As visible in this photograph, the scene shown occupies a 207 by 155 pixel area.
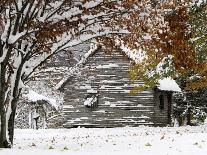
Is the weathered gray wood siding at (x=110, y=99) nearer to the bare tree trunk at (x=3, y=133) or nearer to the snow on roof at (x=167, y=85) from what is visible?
the snow on roof at (x=167, y=85)

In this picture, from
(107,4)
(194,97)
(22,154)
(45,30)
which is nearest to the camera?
(22,154)

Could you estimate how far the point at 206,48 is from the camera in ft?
73.7

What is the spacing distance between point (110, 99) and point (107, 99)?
21 cm

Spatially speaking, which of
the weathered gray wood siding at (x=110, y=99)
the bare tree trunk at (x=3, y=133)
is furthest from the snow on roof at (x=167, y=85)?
the bare tree trunk at (x=3, y=133)

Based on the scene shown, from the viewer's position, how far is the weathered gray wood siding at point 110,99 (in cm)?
3422

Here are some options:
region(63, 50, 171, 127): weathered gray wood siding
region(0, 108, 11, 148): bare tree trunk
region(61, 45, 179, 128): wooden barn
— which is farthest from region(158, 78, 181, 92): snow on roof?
region(0, 108, 11, 148): bare tree trunk

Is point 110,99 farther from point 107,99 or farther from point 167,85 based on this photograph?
point 167,85

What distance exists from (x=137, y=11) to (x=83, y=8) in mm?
1607

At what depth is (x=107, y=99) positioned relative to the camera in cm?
3453

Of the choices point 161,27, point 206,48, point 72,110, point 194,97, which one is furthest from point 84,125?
point 161,27

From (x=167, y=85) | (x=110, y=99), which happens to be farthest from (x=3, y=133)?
(x=167, y=85)

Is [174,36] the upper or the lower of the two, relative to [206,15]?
lower

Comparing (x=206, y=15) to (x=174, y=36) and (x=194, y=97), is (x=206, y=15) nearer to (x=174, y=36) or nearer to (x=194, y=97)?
(x=174, y=36)

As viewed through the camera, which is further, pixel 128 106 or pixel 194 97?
pixel 194 97
